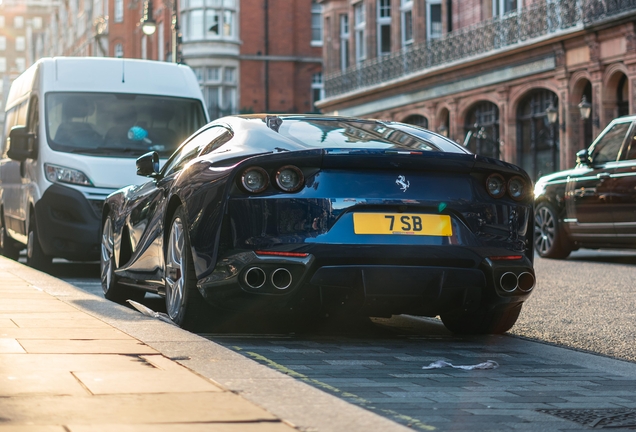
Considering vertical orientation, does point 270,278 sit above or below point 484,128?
below

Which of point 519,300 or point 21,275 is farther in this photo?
point 21,275

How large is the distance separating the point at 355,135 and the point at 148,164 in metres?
1.92

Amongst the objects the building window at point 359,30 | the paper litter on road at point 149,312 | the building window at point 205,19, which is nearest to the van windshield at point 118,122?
the paper litter on road at point 149,312

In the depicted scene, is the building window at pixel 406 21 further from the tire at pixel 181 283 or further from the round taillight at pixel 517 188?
the round taillight at pixel 517 188

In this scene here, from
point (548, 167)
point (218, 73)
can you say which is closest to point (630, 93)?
point (548, 167)

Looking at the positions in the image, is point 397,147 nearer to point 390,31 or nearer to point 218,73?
point 390,31

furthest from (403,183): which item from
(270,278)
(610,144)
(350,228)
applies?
(610,144)

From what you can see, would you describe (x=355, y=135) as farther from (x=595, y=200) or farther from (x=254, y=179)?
(x=595, y=200)

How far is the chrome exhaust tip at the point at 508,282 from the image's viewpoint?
6.71m

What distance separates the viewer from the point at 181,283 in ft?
23.4

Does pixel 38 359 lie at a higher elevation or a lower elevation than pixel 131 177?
lower

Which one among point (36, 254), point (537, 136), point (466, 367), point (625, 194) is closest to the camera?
point (466, 367)

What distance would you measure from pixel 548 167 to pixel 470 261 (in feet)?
83.1

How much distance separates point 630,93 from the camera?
26812mm
